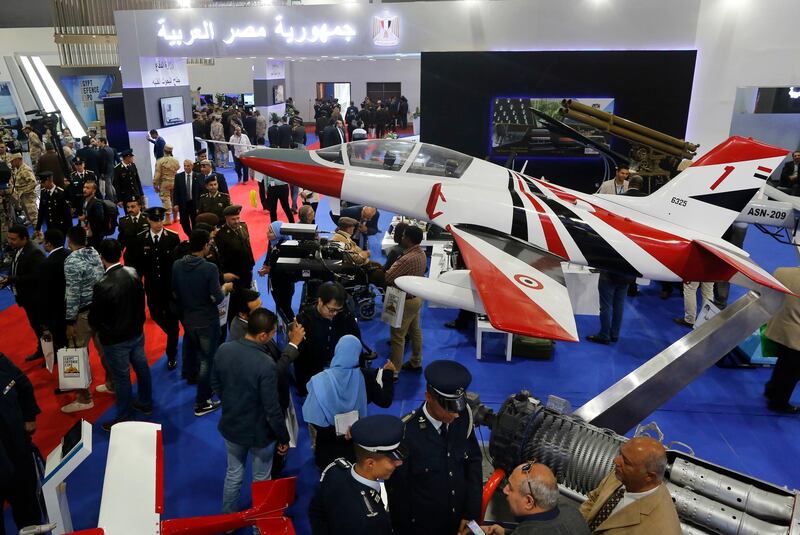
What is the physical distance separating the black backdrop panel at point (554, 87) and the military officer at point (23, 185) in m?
8.36

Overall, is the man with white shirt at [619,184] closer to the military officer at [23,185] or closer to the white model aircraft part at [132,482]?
the white model aircraft part at [132,482]

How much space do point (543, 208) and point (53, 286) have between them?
16.7 ft

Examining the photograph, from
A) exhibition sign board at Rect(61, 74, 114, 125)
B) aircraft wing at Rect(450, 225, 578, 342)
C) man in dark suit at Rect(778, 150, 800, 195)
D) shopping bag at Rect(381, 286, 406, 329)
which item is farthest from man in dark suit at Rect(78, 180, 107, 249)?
exhibition sign board at Rect(61, 74, 114, 125)

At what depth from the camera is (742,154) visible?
521 cm

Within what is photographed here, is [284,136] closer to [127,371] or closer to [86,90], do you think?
[86,90]

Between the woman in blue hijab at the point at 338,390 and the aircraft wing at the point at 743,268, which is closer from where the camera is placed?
the woman in blue hijab at the point at 338,390

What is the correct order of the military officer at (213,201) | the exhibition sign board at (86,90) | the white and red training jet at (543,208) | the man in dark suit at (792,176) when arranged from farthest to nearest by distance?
the exhibition sign board at (86,90), the man in dark suit at (792,176), the military officer at (213,201), the white and red training jet at (543,208)

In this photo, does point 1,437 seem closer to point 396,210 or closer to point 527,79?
point 396,210

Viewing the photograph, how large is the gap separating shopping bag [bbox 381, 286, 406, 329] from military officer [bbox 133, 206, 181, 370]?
7.68ft

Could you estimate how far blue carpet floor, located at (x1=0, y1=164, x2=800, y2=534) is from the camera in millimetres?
4707

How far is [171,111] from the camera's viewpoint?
16719mm

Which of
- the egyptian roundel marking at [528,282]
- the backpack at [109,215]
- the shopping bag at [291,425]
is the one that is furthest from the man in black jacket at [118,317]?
the backpack at [109,215]

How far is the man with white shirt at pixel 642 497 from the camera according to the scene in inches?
107

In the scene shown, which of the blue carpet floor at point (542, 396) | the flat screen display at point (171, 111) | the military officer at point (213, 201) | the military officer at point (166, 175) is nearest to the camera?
the blue carpet floor at point (542, 396)
